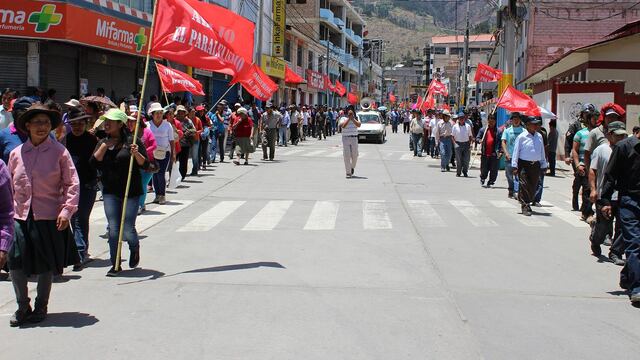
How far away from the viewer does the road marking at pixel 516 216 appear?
1177cm

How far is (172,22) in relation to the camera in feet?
28.6

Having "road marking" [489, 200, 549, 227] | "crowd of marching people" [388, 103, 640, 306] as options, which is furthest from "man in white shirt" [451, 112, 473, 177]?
"road marking" [489, 200, 549, 227]

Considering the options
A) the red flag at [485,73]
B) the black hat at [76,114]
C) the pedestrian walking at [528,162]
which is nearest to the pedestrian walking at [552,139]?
the pedestrian walking at [528,162]

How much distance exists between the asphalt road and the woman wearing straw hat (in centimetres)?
51

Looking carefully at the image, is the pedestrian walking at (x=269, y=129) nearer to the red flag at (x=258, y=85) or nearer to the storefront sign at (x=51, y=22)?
the red flag at (x=258, y=85)

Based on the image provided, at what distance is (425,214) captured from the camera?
12445mm

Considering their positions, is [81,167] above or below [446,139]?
below

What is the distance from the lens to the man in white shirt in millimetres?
19453

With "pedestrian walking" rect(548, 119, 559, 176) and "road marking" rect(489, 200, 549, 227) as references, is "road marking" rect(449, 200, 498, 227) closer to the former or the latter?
"road marking" rect(489, 200, 549, 227)

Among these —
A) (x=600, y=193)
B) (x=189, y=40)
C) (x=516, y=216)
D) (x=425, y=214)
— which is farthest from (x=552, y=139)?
(x=189, y=40)

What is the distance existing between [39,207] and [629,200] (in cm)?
534

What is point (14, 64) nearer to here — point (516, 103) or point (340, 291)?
point (516, 103)

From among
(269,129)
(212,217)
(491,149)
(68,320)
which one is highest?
(269,129)

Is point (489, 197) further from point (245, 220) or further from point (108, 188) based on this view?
point (108, 188)
